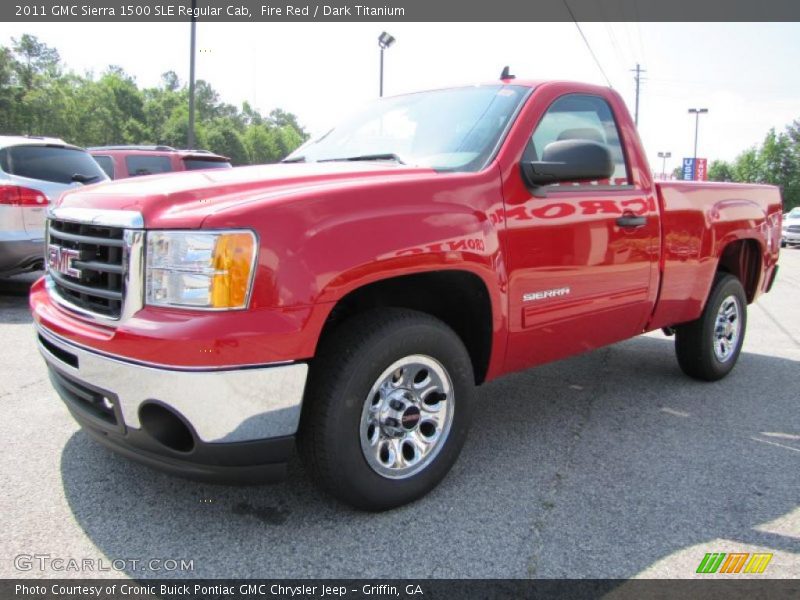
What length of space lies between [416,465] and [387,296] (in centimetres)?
76

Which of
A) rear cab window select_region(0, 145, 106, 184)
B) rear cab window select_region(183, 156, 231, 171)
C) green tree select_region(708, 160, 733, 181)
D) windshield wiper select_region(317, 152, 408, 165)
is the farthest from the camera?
green tree select_region(708, 160, 733, 181)

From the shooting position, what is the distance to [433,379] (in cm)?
282

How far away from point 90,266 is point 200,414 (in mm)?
777

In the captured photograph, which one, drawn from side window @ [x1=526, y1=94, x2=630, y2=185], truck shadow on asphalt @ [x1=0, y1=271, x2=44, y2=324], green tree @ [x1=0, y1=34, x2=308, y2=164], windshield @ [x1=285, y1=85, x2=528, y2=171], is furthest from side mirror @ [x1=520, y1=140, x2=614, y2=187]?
green tree @ [x1=0, y1=34, x2=308, y2=164]

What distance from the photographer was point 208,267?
2205 millimetres

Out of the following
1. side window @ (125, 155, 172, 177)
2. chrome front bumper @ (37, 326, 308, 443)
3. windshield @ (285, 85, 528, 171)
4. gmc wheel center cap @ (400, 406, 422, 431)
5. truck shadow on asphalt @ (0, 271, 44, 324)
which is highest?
side window @ (125, 155, 172, 177)

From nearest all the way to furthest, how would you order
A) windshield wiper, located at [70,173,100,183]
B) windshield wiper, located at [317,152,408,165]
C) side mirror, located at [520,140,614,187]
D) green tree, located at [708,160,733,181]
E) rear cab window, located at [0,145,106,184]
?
1. side mirror, located at [520,140,614,187]
2. windshield wiper, located at [317,152,408,165]
3. rear cab window, located at [0,145,106,184]
4. windshield wiper, located at [70,173,100,183]
5. green tree, located at [708,160,733,181]

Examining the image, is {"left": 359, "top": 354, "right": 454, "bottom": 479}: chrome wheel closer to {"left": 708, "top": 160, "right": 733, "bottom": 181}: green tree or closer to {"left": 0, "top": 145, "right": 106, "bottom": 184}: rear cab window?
{"left": 0, "top": 145, "right": 106, "bottom": 184}: rear cab window

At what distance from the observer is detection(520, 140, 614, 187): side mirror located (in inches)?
121

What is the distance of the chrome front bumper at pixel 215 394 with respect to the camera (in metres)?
2.20

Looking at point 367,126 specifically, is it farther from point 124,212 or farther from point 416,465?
point 416,465

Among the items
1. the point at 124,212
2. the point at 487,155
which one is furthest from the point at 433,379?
the point at 124,212

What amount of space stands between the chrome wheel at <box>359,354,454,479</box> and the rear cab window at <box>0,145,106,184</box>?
5.59 metres

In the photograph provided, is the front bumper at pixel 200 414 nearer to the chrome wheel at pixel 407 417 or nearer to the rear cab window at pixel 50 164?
the chrome wheel at pixel 407 417
